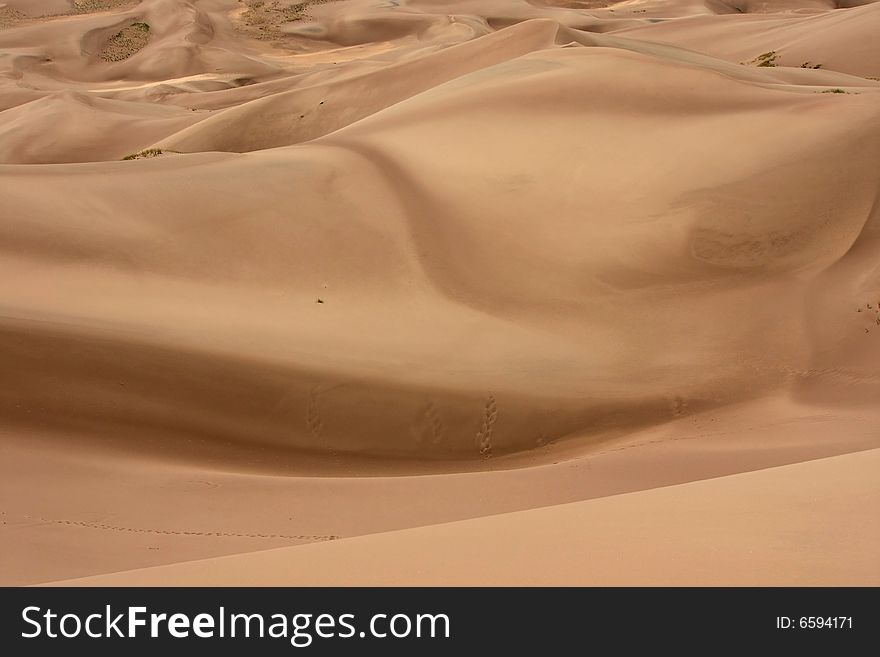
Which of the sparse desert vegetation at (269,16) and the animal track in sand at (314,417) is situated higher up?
the sparse desert vegetation at (269,16)

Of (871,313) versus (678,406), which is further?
(871,313)

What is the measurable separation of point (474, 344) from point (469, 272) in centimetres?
116

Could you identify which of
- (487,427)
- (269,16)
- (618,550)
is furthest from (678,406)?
(269,16)

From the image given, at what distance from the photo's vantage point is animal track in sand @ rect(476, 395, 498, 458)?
664 centimetres

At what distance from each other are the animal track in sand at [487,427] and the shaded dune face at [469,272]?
0.05 feet

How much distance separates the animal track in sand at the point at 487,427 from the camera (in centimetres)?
664

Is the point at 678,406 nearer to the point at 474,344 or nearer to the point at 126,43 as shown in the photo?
the point at 474,344

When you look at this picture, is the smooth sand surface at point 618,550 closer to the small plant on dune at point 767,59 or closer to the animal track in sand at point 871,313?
the animal track in sand at point 871,313

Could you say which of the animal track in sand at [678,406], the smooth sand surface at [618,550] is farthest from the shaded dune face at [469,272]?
the smooth sand surface at [618,550]

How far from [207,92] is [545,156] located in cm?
1600

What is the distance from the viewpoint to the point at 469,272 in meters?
8.33

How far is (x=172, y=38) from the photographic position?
28766 mm

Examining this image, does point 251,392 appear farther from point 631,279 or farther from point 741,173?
point 741,173
